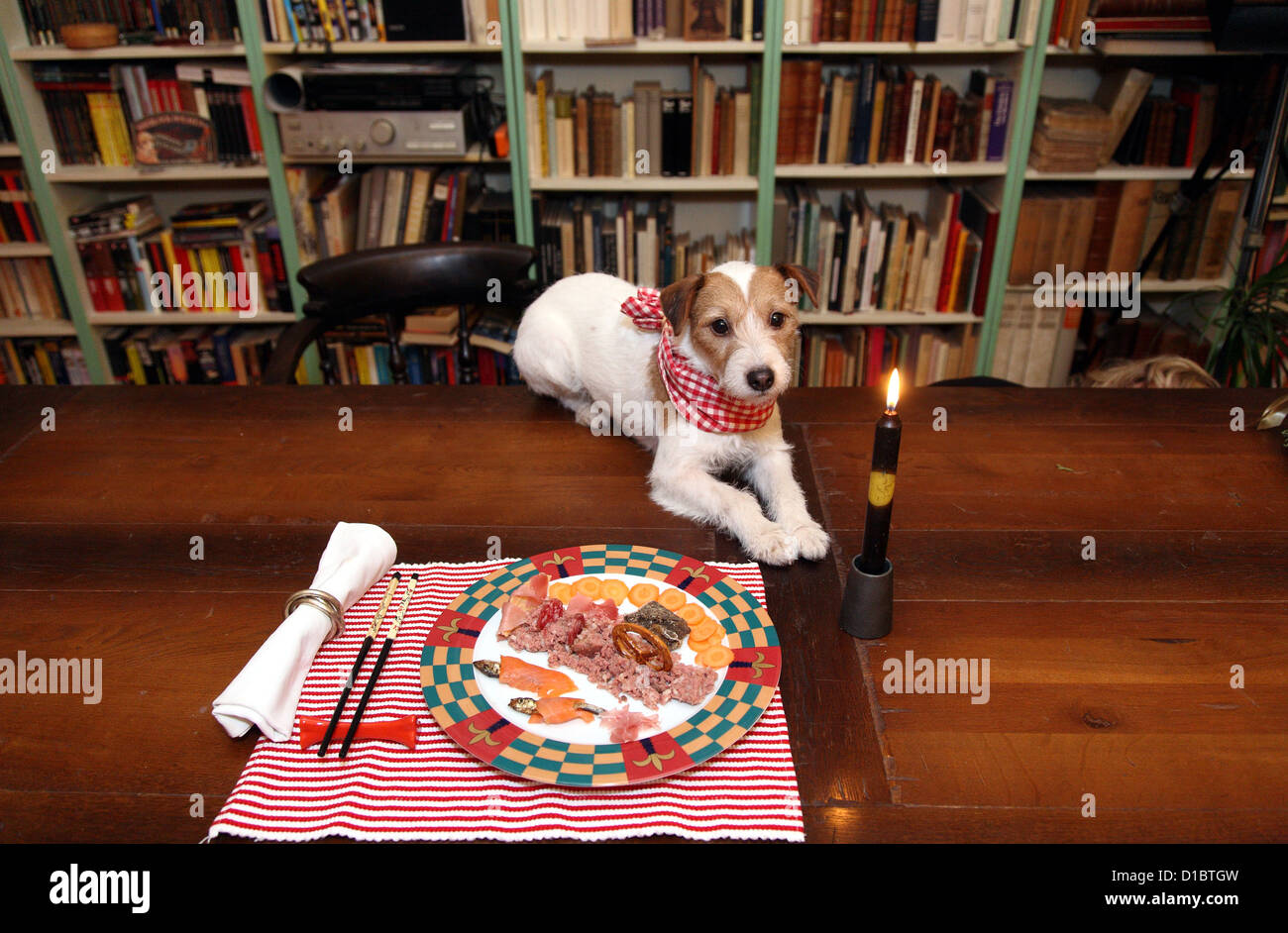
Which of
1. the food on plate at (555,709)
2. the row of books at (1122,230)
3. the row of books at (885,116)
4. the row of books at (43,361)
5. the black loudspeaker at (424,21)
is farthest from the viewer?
the row of books at (43,361)

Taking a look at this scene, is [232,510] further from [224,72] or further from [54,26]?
[54,26]

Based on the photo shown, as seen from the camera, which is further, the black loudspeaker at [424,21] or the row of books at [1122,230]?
the row of books at [1122,230]

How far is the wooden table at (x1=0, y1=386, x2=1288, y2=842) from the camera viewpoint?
0.85 meters

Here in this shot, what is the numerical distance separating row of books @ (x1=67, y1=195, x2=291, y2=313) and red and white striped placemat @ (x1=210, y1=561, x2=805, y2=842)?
103 inches

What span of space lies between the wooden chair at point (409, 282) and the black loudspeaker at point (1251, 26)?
1.95 m

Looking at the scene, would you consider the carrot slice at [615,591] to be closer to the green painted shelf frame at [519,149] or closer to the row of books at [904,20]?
the green painted shelf frame at [519,149]

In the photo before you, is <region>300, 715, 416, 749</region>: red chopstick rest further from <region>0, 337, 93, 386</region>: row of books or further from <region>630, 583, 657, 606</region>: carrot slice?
<region>0, 337, 93, 386</region>: row of books

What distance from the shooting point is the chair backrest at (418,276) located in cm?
196

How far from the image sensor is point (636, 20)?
9.00 feet

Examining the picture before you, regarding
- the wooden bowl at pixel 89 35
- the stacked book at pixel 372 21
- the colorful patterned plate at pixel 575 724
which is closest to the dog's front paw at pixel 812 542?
the colorful patterned plate at pixel 575 724

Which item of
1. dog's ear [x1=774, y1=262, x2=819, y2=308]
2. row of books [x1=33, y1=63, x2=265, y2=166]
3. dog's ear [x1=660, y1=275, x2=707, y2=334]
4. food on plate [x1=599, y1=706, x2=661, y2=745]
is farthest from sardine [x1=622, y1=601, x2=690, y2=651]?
row of books [x1=33, y1=63, x2=265, y2=166]

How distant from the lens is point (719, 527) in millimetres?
1291

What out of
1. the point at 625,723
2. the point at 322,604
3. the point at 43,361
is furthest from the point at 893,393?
the point at 43,361
